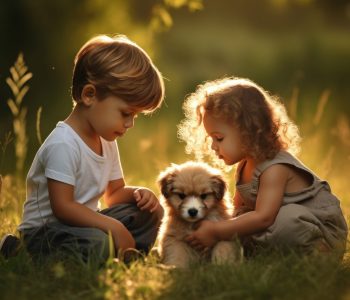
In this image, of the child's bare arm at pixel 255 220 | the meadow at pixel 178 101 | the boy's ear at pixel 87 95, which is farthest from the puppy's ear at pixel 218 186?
the boy's ear at pixel 87 95

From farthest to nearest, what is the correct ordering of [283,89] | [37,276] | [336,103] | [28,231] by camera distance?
[283,89] → [336,103] → [28,231] → [37,276]

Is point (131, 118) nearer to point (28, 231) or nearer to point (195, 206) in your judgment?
point (195, 206)

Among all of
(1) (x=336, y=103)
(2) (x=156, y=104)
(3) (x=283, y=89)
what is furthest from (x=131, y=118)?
(3) (x=283, y=89)

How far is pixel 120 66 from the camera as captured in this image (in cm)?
412

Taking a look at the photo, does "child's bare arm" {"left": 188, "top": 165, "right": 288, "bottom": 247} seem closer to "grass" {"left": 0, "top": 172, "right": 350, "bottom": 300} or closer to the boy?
"grass" {"left": 0, "top": 172, "right": 350, "bottom": 300}

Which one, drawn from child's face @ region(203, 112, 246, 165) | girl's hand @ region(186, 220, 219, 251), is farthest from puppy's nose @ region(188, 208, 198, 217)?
child's face @ region(203, 112, 246, 165)

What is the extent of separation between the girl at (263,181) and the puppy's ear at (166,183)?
313mm

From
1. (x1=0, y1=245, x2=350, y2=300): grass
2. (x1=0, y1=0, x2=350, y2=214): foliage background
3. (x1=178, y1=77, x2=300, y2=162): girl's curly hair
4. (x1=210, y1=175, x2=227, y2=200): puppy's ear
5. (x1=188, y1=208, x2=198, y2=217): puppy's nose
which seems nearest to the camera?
(x1=0, y1=245, x2=350, y2=300): grass

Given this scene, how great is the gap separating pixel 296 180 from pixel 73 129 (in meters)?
1.50

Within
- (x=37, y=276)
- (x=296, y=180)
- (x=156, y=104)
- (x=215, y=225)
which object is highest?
(x=156, y=104)

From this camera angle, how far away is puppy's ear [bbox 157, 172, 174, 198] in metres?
4.09

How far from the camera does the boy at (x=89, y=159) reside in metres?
3.94

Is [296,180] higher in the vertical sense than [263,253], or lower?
higher

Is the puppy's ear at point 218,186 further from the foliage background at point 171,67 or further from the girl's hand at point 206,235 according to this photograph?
the foliage background at point 171,67
